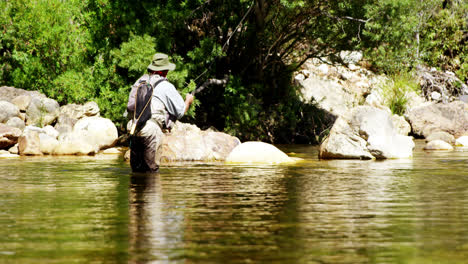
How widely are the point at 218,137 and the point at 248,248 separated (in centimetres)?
1150

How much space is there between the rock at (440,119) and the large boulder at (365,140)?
10208 millimetres

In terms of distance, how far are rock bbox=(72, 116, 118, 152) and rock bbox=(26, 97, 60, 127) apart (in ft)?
4.09

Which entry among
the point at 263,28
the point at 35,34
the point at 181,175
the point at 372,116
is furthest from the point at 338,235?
the point at 35,34

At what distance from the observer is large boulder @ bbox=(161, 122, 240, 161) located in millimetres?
15654

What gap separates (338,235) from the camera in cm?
570

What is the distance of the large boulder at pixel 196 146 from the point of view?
15654 mm

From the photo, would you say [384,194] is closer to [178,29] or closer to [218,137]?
[218,137]

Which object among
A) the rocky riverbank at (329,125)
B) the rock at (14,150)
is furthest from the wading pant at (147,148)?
the rock at (14,150)

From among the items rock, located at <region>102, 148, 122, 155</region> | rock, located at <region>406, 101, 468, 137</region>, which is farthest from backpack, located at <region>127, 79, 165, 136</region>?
rock, located at <region>406, 101, 468, 137</region>

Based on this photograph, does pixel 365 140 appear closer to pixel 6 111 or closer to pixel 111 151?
pixel 111 151

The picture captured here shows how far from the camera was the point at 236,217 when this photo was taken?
679 cm

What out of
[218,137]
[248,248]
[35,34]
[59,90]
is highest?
→ [35,34]

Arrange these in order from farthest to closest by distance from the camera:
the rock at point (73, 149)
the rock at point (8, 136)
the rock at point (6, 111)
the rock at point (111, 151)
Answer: the rock at point (6, 111), the rock at point (111, 151), the rock at point (8, 136), the rock at point (73, 149)

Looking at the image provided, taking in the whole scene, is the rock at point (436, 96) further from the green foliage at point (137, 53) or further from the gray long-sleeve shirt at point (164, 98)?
the gray long-sleeve shirt at point (164, 98)
